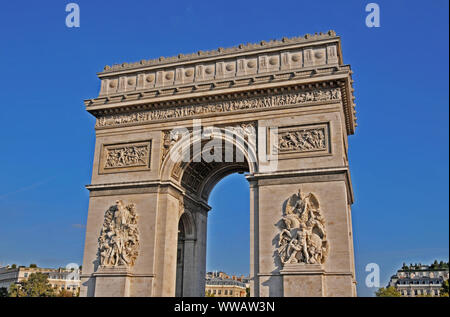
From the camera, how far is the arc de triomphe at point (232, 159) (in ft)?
56.9

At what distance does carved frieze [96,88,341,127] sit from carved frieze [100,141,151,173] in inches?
44.1

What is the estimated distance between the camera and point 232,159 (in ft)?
70.7

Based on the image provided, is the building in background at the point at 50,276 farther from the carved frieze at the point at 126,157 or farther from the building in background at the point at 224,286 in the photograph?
the carved frieze at the point at 126,157

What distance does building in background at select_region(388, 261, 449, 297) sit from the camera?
2768 inches

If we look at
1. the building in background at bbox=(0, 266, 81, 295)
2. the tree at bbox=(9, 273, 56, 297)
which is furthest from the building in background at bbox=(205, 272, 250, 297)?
the tree at bbox=(9, 273, 56, 297)

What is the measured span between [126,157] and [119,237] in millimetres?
3635

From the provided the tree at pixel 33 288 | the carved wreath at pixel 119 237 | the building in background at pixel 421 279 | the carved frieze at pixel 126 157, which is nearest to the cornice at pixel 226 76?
the carved frieze at pixel 126 157

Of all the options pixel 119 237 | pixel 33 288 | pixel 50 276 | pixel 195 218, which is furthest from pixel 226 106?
pixel 50 276

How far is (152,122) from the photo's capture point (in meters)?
20.9

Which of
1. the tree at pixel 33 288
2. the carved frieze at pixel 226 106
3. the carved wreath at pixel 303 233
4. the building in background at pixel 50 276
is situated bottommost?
the carved wreath at pixel 303 233

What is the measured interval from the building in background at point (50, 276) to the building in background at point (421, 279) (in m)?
51.3

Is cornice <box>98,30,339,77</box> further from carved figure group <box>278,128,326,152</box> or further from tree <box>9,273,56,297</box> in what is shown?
tree <box>9,273,56,297</box>
